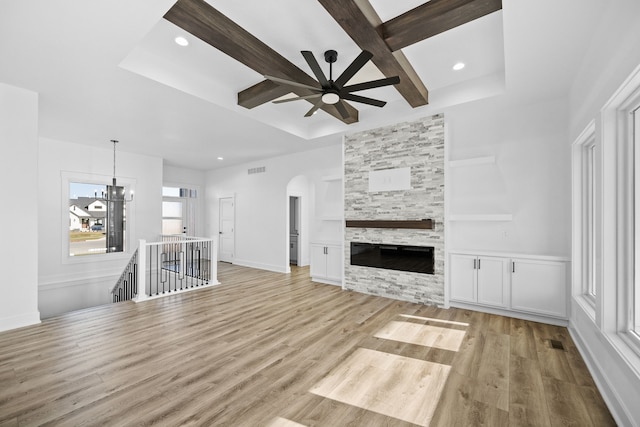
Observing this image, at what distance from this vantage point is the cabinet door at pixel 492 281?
390 cm

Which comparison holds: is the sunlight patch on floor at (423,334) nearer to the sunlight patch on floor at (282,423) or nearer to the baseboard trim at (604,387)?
the baseboard trim at (604,387)

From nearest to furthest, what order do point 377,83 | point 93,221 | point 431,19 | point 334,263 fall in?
point 431,19, point 377,83, point 334,263, point 93,221

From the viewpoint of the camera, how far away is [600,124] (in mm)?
2309

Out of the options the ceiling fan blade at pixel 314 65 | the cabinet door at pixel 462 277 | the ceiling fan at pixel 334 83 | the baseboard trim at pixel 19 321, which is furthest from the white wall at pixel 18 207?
the cabinet door at pixel 462 277

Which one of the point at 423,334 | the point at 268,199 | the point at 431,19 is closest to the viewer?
the point at 431,19

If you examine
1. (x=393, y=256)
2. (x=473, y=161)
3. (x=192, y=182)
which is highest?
(x=192, y=182)

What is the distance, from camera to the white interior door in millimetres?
8445

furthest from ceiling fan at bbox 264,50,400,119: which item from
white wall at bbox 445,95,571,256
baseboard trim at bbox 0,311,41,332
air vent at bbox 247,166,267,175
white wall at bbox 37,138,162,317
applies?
white wall at bbox 37,138,162,317

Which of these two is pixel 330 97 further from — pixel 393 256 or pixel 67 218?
pixel 67 218

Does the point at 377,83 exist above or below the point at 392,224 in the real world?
above

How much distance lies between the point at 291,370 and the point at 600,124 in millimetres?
3337

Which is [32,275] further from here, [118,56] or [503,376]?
[503,376]

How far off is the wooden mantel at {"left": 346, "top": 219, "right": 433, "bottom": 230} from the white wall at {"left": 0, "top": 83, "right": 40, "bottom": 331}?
4.57 m

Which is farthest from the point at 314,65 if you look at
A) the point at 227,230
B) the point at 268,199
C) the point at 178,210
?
the point at 178,210
